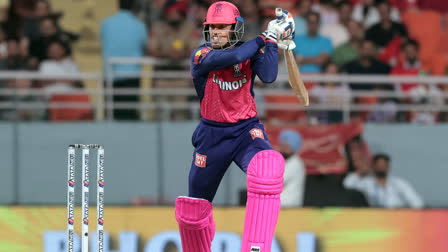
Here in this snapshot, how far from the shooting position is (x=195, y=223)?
6.60m

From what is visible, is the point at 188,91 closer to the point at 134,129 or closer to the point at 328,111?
the point at 134,129

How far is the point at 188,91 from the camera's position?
10.5m

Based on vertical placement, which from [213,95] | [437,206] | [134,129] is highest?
[213,95]

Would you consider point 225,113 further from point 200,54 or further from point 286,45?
point 286,45

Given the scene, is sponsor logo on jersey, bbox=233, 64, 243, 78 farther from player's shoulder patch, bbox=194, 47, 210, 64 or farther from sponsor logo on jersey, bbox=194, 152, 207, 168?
sponsor logo on jersey, bbox=194, 152, 207, 168

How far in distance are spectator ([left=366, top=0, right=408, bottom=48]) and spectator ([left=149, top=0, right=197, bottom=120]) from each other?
2.21 metres

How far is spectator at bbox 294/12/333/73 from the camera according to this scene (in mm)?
10820

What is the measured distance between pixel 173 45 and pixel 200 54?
4.42 meters

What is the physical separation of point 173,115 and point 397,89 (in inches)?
105

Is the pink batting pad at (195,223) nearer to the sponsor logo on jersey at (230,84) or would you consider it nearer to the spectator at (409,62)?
the sponsor logo on jersey at (230,84)

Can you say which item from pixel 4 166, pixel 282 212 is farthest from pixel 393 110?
pixel 4 166

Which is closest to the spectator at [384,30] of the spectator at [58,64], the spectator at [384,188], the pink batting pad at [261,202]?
the spectator at [384,188]

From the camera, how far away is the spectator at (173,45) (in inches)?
414

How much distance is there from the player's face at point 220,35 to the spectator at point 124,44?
13.8 ft
